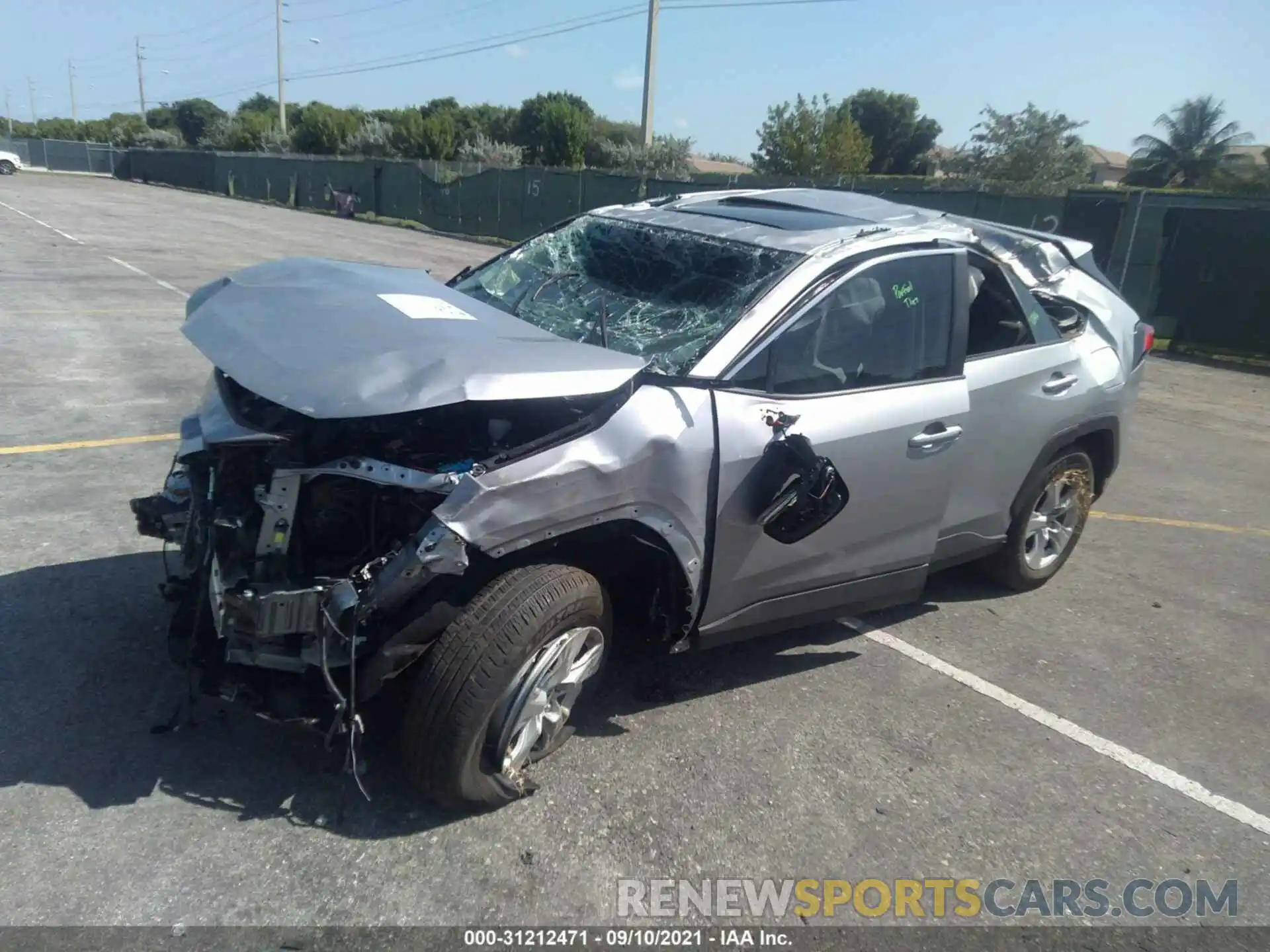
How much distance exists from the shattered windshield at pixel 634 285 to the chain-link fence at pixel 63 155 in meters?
77.0

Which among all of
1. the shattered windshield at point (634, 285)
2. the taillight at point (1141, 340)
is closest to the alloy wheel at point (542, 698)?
the shattered windshield at point (634, 285)

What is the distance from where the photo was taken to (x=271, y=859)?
2850 mm

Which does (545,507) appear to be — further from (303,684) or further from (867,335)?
(867,335)

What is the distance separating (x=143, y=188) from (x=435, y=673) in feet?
184

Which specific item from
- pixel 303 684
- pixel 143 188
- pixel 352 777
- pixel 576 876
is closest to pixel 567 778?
pixel 576 876

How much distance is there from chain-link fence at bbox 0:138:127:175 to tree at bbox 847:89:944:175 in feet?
173

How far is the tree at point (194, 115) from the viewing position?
3861 inches

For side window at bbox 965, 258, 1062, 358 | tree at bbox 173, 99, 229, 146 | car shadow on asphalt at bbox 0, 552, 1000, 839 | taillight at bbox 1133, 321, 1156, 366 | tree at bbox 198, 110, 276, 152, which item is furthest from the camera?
tree at bbox 173, 99, 229, 146

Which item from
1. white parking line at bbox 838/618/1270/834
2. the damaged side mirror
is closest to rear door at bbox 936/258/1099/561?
white parking line at bbox 838/618/1270/834

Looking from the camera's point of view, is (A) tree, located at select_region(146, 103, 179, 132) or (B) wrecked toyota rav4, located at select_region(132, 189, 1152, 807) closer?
(B) wrecked toyota rav4, located at select_region(132, 189, 1152, 807)

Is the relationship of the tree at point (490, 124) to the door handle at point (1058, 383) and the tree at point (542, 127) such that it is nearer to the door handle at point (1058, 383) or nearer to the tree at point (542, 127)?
the tree at point (542, 127)

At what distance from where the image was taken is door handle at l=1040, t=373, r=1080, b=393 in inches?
184

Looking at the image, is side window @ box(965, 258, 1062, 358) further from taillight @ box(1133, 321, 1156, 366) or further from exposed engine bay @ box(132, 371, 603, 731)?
exposed engine bay @ box(132, 371, 603, 731)

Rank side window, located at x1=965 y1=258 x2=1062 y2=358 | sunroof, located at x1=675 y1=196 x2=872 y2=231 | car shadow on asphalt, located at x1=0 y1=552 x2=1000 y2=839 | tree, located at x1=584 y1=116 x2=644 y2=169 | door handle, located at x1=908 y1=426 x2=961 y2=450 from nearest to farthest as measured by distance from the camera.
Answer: car shadow on asphalt, located at x1=0 y1=552 x2=1000 y2=839 → door handle, located at x1=908 y1=426 x2=961 y2=450 → sunroof, located at x1=675 y1=196 x2=872 y2=231 → side window, located at x1=965 y1=258 x2=1062 y2=358 → tree, located at x1=584 y1=116 x2=644 y2=169
